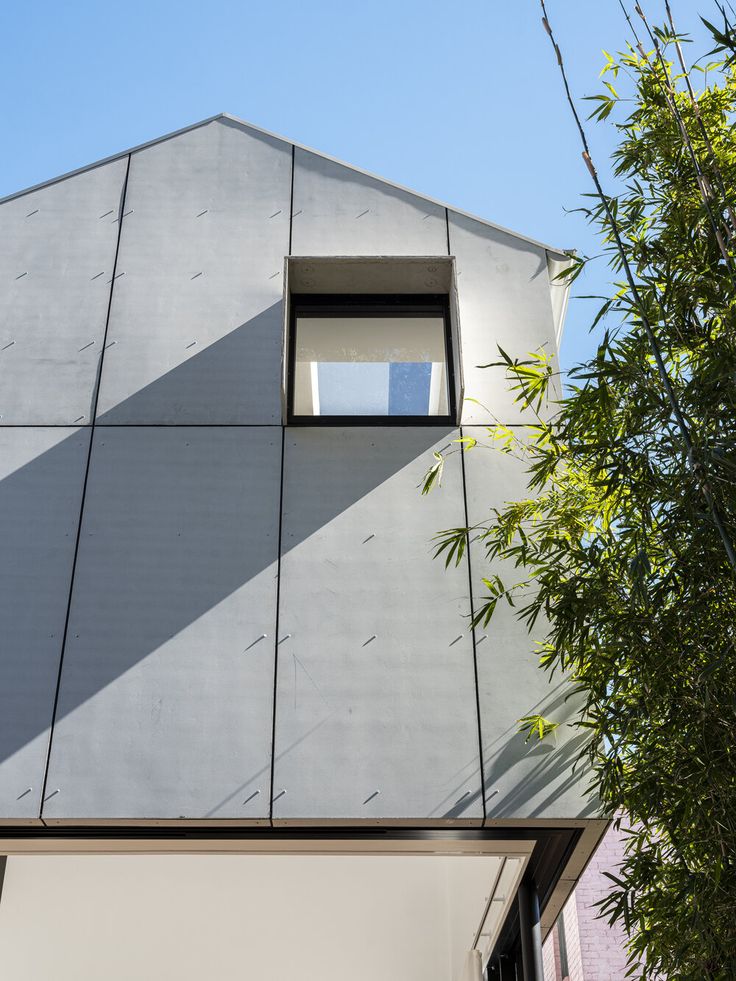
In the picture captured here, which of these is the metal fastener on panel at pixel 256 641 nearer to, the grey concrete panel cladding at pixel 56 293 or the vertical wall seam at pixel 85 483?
the vertical wall seam at pixel 85 483

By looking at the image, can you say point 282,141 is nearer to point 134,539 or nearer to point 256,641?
point 134,539

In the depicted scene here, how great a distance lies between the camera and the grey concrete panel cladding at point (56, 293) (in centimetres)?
489

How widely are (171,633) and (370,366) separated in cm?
171

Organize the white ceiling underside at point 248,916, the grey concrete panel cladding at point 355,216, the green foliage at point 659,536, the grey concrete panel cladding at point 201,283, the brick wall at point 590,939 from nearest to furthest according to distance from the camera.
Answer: the green foliage at point 659,536 < the grey concrete panel cladding at point 201,283 < the grey concrete panel cladding at point 355,216 < the white ceiling underside at point 248,916 < the brick wall at point 590,939

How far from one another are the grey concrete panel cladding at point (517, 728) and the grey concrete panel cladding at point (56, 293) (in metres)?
2.09

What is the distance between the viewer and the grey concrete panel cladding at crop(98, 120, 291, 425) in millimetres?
4879

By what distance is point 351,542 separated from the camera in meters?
4.54

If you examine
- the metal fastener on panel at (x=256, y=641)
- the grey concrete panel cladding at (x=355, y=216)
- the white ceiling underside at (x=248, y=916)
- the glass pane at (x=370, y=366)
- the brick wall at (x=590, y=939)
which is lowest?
the white ceiling underside at (x=248, y=916)

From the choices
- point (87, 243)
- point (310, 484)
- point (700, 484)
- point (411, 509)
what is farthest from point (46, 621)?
point (700, 484)

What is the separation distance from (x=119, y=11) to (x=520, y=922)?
4.49 meters

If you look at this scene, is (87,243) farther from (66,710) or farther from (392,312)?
(66,710)

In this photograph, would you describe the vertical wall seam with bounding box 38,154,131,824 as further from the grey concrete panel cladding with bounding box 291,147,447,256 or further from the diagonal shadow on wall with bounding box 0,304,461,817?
the grey concrete panel cladding with bounding box 291,147,447,256

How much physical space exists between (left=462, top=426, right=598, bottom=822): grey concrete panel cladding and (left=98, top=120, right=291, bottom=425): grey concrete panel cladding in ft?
4.63

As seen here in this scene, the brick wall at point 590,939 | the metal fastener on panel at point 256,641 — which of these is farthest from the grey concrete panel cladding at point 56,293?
the brick wall at point 590,939
